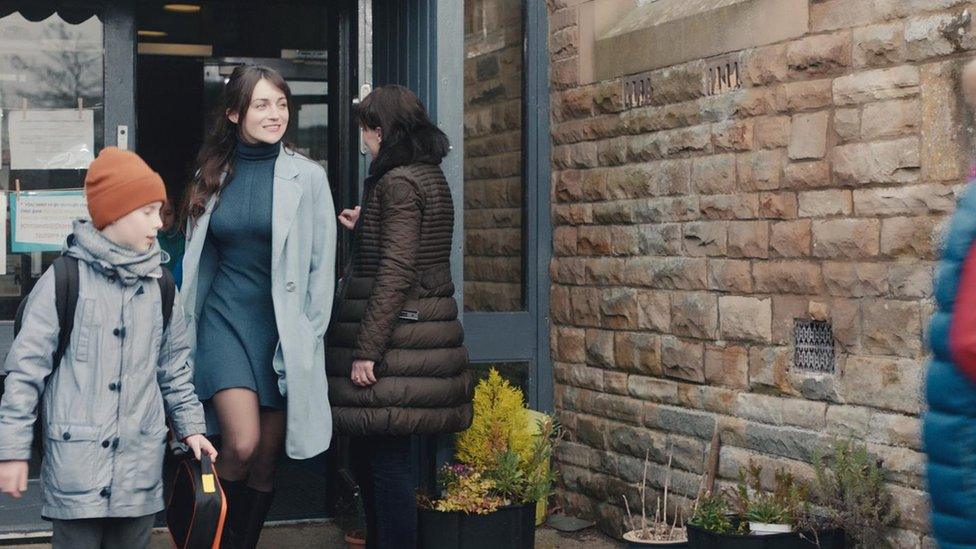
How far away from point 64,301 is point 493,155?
3449 mm

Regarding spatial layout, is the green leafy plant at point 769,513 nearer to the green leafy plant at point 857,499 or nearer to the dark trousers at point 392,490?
the green leafy plant at point 857,499

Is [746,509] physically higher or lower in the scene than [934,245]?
lower

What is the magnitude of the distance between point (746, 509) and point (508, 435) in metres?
1.36

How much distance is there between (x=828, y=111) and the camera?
17.7 feet

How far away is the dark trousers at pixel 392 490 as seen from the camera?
566 cm

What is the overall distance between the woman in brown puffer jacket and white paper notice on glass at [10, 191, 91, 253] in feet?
5.15

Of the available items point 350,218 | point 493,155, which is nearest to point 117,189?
point 350,218

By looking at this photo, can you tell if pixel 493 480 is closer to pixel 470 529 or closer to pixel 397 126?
pixel 470 529

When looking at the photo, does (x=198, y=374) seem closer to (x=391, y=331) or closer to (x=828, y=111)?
(x=391, y=331)

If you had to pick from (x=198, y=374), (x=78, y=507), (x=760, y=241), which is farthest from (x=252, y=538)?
(x=760, y=241)

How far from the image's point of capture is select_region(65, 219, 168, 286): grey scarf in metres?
4.07

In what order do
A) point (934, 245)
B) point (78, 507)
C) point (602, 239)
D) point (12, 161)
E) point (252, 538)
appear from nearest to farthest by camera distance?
point (78, 507)
point (934, 245)
point (252, 538)
point (12, 161)
point (602, 239)

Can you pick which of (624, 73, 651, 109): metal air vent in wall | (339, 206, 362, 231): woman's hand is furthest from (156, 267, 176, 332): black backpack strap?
(624, 73, 651, 109): metal air vent in wall

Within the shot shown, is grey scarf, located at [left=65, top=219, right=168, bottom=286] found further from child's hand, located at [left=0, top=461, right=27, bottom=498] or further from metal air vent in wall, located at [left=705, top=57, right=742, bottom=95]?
metal air vent in wall, located at [left=705, top=57, right=742, bottom=95]
